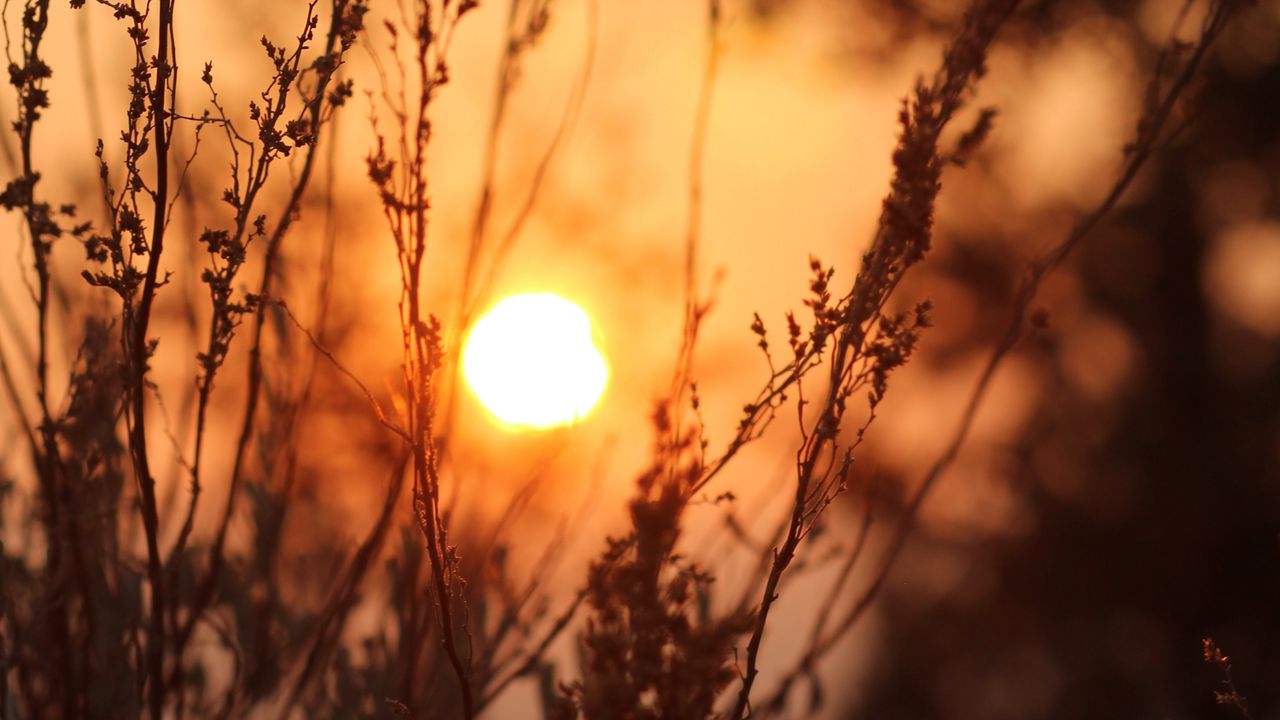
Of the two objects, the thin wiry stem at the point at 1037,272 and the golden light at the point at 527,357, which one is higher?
the golden light at the point at 527,357

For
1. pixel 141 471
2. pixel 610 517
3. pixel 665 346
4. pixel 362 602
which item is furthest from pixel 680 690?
pixel 665 346

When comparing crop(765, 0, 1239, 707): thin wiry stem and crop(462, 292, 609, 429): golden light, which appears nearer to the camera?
crop(765, 0, 1239, 707): thin wiry stem

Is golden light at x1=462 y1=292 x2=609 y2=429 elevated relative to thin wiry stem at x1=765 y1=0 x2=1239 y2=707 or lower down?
elevated

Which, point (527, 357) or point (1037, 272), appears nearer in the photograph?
point (1037, 272)

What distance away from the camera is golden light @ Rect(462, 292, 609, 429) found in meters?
2.73

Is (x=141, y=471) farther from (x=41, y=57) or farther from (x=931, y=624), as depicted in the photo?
(x=931, y=624)

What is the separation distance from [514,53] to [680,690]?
47.5 inches

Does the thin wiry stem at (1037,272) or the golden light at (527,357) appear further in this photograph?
the golden light at (527,357)

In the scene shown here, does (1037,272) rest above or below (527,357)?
below

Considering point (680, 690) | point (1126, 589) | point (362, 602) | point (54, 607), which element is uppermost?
point (1126, 589)

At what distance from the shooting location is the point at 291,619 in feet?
9.01

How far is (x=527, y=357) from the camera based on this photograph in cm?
426

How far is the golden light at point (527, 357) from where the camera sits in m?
2.73

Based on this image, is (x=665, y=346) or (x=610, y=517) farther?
(x=665, y=346)
